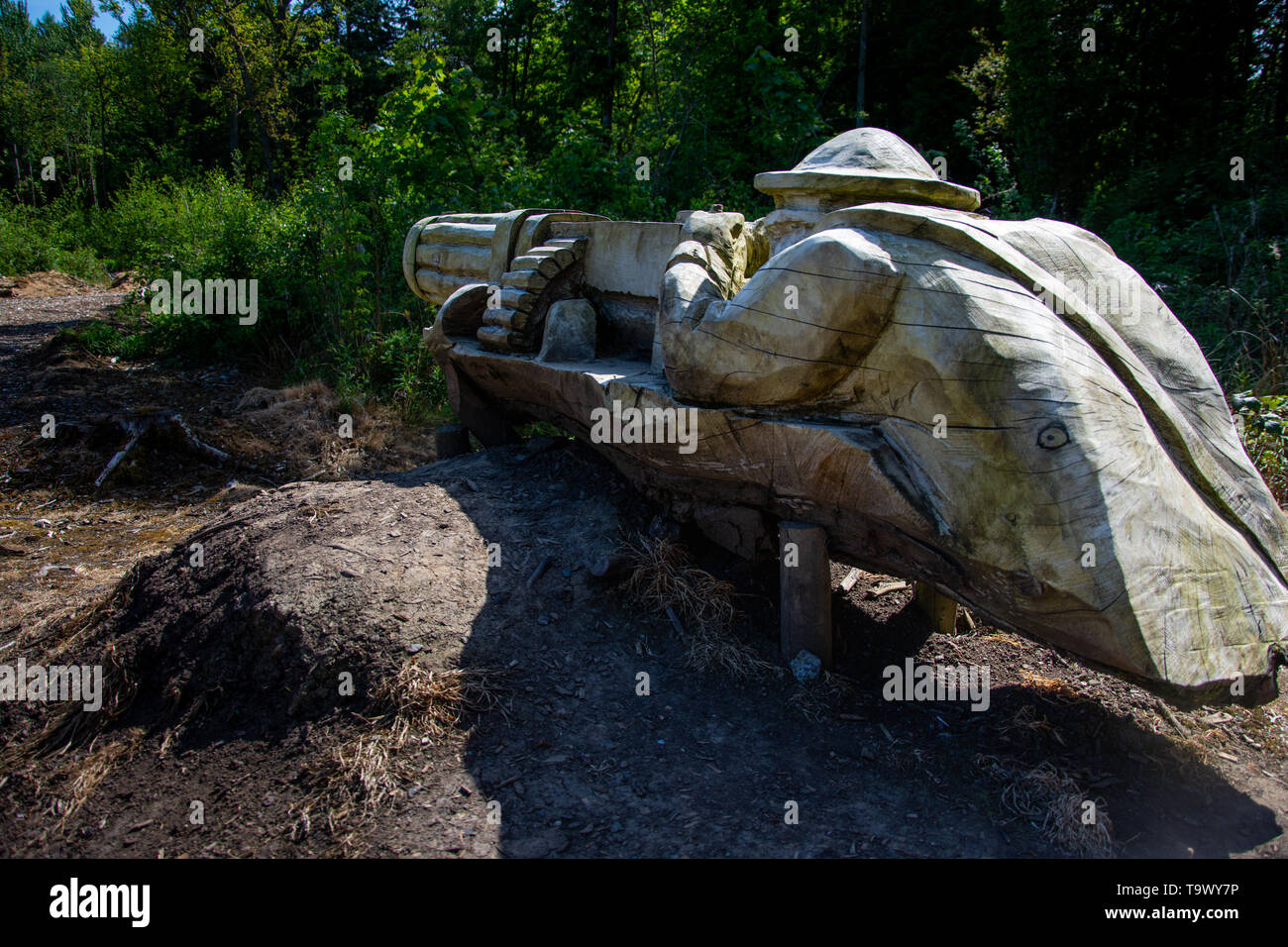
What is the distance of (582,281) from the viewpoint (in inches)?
193

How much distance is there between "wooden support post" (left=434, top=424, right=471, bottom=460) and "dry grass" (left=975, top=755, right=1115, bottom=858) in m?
3.51

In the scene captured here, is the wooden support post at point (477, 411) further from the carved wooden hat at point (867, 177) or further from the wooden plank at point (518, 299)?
the carved wooden hat at point (867, 177)

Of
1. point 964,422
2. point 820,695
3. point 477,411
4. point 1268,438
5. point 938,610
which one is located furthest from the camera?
point 477,411

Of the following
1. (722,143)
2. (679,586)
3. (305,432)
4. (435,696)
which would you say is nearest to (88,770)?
(435,696)

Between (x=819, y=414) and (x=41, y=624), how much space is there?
395 cm

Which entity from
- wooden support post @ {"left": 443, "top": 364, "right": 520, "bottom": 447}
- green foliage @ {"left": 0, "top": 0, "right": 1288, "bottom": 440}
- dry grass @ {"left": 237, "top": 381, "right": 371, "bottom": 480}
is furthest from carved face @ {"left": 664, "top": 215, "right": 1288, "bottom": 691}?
dry grass @ {"left": 237, "top": 381, "right": 371, "bottom": 480}

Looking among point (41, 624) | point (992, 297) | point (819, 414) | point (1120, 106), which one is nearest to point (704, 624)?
point (819, 414)

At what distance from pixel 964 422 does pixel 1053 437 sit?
0.27 meters

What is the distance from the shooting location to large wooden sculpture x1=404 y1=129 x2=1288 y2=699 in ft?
8.13

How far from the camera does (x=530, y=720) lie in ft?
10.2

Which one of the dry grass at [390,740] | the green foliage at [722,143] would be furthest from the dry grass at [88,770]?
the green foliage at [722,143]

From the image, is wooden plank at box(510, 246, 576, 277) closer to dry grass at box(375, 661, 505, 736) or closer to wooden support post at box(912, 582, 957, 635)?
dry grass at box(375, 661, 505, 736)

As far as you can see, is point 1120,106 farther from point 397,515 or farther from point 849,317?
point 397,515

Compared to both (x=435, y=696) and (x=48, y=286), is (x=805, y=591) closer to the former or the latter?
(x=435, y=696)
